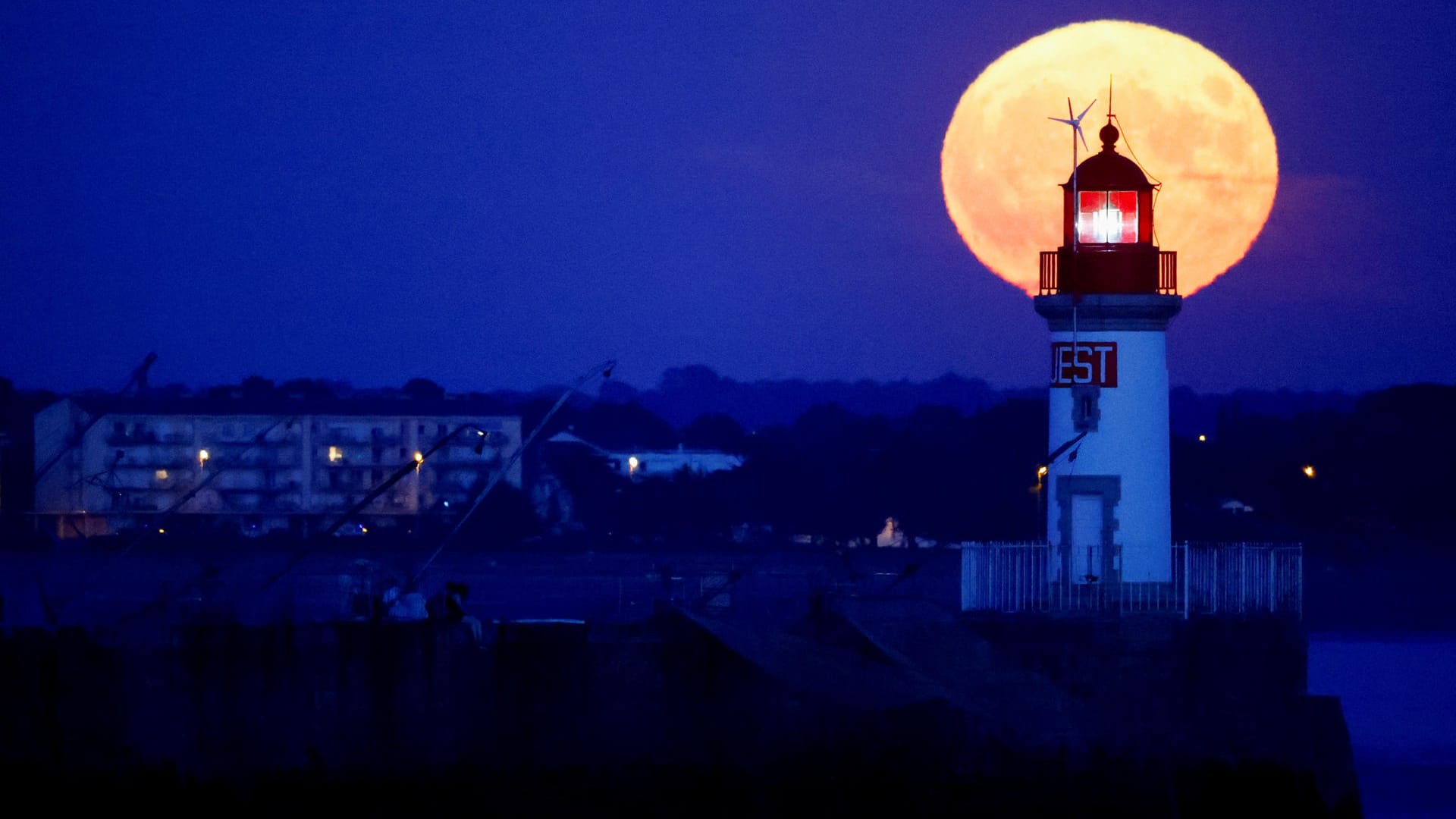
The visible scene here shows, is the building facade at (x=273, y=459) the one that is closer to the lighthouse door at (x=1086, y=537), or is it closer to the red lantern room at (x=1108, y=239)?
the red lantern room at (x=1108, y=239)

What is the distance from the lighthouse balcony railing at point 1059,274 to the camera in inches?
1398

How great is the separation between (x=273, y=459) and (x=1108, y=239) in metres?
89.0

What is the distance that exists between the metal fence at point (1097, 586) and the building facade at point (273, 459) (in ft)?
258

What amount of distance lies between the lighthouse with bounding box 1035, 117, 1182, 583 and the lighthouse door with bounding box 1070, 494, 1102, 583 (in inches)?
0.4

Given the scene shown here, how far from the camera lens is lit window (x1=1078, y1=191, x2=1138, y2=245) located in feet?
118

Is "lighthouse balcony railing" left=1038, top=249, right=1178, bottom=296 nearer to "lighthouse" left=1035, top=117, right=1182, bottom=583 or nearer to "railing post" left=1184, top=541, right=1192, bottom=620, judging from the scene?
"lighthouse" left=1035, top=117, right=1182, bottom=583

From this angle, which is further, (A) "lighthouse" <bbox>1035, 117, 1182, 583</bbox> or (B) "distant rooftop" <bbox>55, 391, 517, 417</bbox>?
(B) "distant rooftop" <bbox>55, 391, 517, 417</bbox>

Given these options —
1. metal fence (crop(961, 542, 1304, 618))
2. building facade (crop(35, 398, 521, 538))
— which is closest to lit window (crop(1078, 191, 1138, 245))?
metal fence (crop(961, 542, 1304, 618))

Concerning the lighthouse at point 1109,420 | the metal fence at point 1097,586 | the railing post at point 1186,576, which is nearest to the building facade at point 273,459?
the metal fence at point 1097,586

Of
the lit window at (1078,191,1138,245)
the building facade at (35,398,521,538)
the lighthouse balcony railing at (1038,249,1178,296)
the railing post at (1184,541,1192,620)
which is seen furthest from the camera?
the building facade at (35,398,521,538)

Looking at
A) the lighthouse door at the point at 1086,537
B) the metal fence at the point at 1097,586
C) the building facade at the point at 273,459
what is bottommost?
the metal fence at the point at 1097,586

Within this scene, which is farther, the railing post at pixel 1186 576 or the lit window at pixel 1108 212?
the lit window at pixel 1108 212

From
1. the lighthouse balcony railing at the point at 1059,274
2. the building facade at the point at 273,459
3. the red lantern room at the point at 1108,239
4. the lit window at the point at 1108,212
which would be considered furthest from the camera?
the building facade at the point at 273,459

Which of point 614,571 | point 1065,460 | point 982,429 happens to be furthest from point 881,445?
point 1065,460
